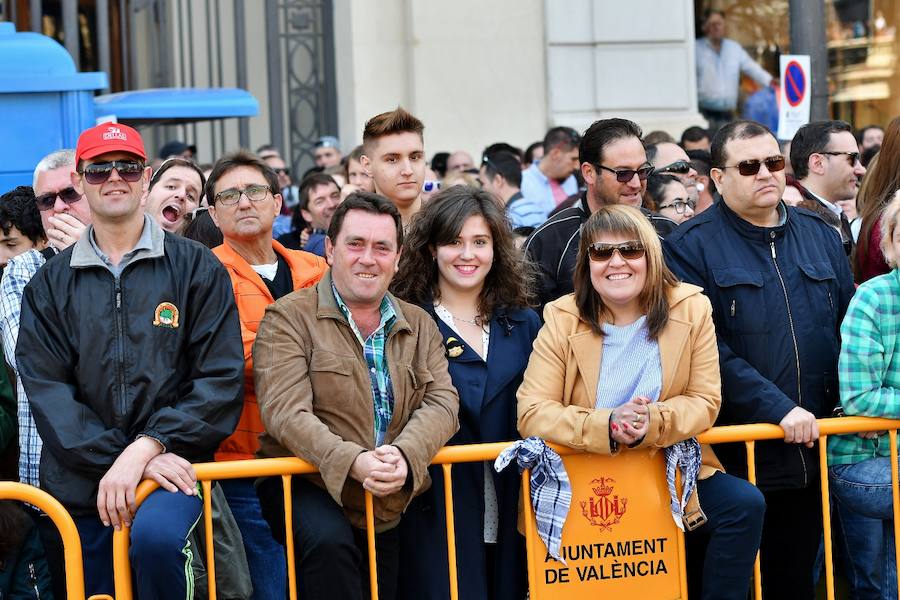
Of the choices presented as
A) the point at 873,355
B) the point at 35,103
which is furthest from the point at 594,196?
the point at 35,103

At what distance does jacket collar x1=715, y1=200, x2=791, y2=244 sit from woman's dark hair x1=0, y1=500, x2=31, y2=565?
3.09 m

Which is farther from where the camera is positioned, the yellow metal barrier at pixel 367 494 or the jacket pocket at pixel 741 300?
the jacket pocket at pixel 741 300

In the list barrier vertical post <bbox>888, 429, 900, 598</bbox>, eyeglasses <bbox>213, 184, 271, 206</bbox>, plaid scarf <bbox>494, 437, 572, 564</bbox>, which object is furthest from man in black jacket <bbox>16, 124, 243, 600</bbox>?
barrier vertical post <bbox>888, 429, 900, 598</bbox>

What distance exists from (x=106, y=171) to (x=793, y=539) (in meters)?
3.16

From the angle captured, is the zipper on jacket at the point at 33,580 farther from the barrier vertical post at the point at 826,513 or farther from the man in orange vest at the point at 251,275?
the barrier vertical post at the point at 826,513

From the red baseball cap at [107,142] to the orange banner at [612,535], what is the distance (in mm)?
2032

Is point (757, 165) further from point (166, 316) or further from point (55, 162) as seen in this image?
point (55, 162)

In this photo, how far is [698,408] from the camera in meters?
5.03

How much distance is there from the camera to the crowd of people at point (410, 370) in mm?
4715

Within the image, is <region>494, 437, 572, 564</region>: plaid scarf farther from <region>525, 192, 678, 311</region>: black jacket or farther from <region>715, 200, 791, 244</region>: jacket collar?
<region>715, 200, 791, 244</region>: jacket collar

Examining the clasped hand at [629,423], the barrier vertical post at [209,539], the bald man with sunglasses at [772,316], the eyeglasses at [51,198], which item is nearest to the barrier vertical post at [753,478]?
the bald man with sunglasses at [772,316]

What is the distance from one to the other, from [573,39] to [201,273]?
27.8 feet

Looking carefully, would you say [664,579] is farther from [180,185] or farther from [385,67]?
[385,67]

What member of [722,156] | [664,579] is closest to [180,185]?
[722,156]
